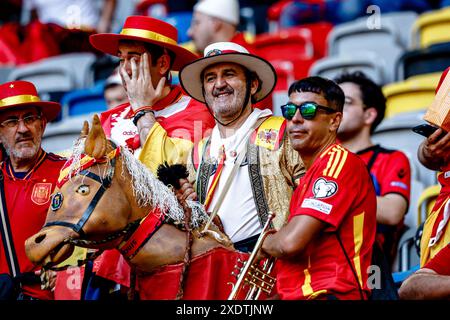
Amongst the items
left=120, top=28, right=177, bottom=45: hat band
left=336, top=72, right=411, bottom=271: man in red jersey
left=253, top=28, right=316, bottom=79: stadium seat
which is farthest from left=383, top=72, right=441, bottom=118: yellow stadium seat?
left=120, top=28, right=177, bottom=45: hat band

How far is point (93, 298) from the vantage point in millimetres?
6273

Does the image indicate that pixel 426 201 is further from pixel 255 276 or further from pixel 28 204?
pixel 28 204

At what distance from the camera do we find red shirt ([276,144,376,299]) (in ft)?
17.2

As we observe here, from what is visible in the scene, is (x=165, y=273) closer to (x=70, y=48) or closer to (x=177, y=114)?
(x=177, y=114)

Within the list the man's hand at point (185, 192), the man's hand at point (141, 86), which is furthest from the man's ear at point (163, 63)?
the man's hand at point (185, 192)

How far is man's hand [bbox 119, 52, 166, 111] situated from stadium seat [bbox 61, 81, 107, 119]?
373cm

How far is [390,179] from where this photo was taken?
7496 mm

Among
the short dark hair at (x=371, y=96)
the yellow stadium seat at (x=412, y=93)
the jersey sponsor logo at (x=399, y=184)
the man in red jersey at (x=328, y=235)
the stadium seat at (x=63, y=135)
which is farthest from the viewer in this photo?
the stadium seat at (x=63, y=135)

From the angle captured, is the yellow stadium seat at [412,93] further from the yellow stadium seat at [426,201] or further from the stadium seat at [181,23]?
the stadium seat at [181,23]

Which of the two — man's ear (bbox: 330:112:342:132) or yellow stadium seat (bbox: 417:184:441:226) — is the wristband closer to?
man's ear (bbox: 330:112:342:132)

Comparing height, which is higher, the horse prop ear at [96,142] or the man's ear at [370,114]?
the horse prop ear at [96,142]

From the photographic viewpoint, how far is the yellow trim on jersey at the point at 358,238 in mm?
5281

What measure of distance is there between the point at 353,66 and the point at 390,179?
8.29ft
